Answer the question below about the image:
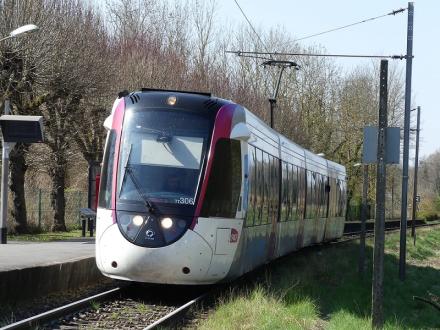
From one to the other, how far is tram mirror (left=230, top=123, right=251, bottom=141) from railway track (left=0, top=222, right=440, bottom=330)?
2615 millimetres

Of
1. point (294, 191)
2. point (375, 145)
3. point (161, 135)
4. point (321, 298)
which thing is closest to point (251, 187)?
point (161, 135)

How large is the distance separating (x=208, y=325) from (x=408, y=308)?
22.5 feet

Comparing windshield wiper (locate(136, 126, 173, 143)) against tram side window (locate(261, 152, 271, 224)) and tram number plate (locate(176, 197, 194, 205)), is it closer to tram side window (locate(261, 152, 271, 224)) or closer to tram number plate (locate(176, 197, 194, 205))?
tram number plate (locate(176, 197, 194, 205))

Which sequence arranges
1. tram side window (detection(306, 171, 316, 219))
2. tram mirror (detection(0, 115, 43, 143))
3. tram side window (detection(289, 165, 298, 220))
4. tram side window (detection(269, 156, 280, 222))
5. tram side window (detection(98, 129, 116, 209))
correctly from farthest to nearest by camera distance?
tram side window (detection(306, 171, 316, 219)) < tram side window (detection(289, 165, 298, 220)) < tram mirror (detection(0, 115, 43, 143)) < tram side window (detection(269, 156, 280, 222)) < tram side window (detection(98, 129, 116, 209))

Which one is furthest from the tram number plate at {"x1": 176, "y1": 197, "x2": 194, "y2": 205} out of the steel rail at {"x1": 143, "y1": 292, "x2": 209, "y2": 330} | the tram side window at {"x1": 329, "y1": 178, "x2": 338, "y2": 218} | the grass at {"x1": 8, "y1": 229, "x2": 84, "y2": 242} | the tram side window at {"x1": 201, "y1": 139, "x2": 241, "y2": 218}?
the tram side window at {"x1": 329, "y1": 178, "x2": 338, "y2": 218}

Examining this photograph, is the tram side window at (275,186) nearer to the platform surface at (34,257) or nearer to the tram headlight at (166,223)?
the platform surface at (34,257)

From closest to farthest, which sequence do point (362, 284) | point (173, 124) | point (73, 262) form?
point (173, 124) < point (73, 262) < point (362, 284)

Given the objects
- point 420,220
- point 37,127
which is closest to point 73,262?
point 37,127

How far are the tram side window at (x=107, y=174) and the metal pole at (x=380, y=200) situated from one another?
4065 millimetres

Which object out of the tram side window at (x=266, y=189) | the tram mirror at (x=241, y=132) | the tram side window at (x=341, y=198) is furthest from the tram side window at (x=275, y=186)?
the tram side window at (x=341, y=198)

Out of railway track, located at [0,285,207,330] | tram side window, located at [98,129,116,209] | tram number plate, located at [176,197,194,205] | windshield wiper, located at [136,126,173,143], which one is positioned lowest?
railway track, located at [0,285,207,330]

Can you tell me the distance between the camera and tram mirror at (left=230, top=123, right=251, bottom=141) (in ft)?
37.9

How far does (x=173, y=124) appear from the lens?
446 inches

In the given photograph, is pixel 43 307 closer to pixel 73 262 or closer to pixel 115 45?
pixel 73 262
